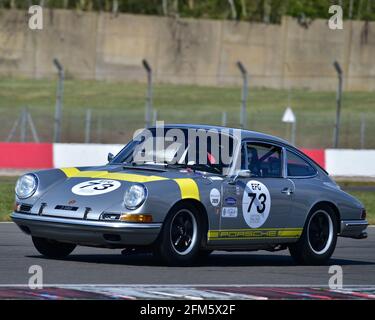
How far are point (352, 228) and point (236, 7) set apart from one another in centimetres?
3665

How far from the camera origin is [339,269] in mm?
10625

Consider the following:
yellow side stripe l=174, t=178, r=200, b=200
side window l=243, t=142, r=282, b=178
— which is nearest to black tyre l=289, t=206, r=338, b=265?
side window l=243, t=142, r=282, b=178

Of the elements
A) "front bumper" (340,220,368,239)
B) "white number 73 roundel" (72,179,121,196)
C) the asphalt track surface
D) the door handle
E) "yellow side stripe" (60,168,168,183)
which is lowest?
the asphalt track surface

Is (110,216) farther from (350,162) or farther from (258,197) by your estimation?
(350,162)

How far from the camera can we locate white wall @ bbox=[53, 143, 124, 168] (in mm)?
24375

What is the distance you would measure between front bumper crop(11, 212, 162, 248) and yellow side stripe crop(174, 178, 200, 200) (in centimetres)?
38

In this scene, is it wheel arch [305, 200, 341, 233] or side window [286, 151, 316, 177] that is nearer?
wheel arch [305, 200, 341, 233]

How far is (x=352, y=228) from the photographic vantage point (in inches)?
441

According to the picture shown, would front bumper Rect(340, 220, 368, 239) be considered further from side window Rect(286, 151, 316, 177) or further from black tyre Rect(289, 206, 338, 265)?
side window Rect(286, 151, 316, 177)

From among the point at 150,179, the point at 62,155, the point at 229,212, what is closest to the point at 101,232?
the point at 150,179

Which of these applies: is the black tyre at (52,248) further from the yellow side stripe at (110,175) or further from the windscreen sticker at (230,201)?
the windscreen sticker at (230,201)

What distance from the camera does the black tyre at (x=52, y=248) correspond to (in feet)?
33.9

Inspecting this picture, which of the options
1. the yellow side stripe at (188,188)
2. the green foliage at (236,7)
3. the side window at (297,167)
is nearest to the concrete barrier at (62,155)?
the side window at (297,167)
